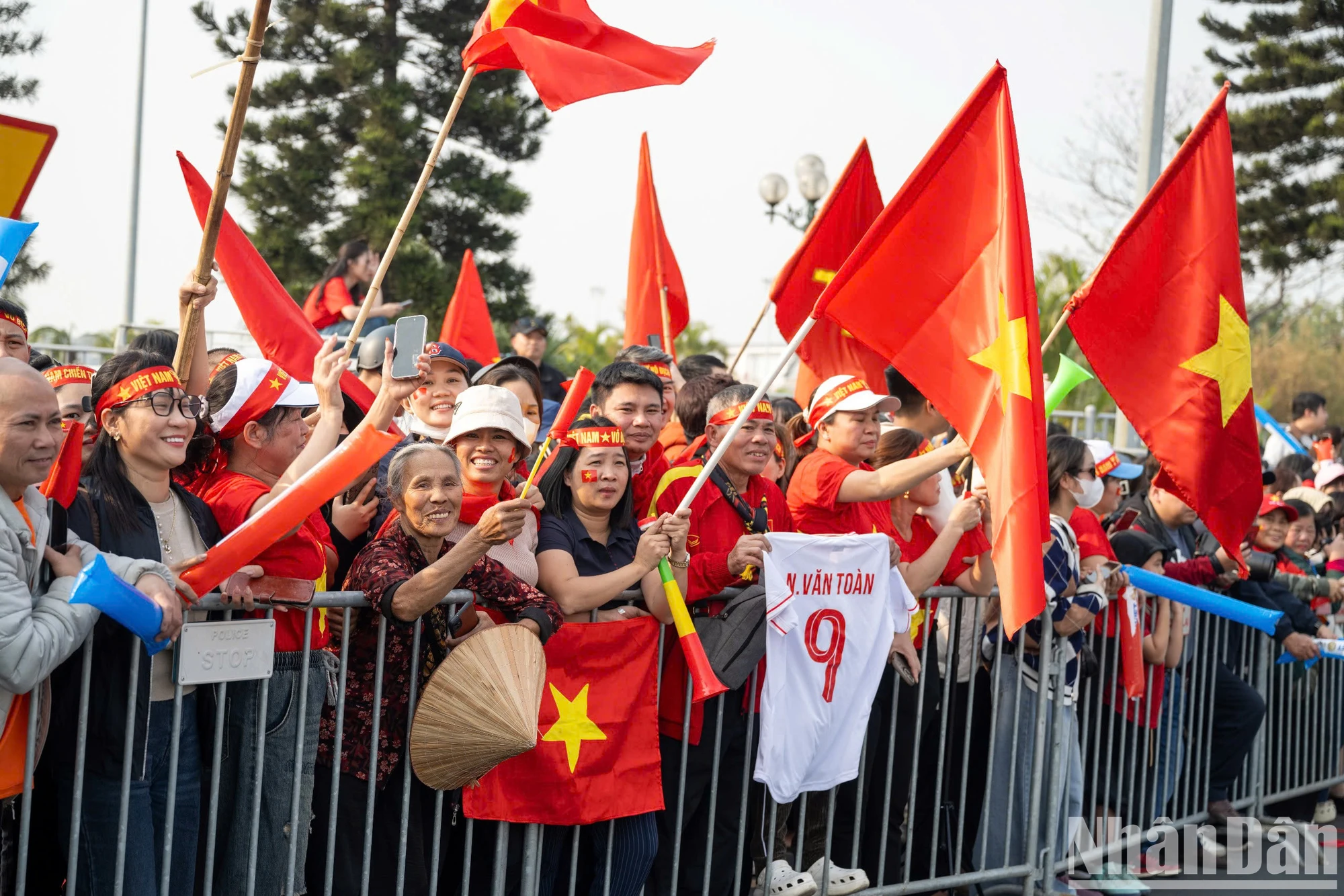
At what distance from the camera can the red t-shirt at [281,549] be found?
405cm

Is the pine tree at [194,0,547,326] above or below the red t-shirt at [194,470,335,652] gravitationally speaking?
above

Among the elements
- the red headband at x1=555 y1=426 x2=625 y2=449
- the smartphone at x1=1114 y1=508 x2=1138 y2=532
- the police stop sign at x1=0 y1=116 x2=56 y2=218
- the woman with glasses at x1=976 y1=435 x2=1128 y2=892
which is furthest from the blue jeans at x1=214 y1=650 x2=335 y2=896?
the smartphone at x1=1114 y1=508 x2=1138 y2=532

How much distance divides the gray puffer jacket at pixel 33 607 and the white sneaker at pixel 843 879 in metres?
3.04

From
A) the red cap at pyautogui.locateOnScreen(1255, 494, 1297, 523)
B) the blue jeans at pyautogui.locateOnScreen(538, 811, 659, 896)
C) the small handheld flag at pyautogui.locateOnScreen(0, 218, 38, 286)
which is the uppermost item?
the small handheld flag at pyautogui.locateOnScreen(0, 218, 38, 286)

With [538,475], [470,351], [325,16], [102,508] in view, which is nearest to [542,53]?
[538,475]

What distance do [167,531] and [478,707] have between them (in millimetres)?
1054

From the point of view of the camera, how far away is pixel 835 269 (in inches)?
280

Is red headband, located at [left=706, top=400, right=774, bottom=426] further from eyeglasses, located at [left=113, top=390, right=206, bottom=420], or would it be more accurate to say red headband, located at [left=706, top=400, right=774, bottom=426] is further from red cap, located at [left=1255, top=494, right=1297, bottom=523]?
red cap, located at [left=1255, top=494, right=1297, bottom=523]

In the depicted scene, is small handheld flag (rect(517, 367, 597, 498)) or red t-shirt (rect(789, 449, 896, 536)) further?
red t-shirt (rect(789, 449, 896, 536))

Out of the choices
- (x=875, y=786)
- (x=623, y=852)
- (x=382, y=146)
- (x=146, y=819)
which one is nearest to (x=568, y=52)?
(x=623, y=852)

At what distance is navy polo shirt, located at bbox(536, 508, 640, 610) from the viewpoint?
4898mm

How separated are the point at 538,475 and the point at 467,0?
19.4 metres

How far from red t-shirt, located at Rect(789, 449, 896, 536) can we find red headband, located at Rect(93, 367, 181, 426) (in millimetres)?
2642

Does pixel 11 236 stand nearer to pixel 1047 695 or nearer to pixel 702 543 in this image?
pixel 702 543
